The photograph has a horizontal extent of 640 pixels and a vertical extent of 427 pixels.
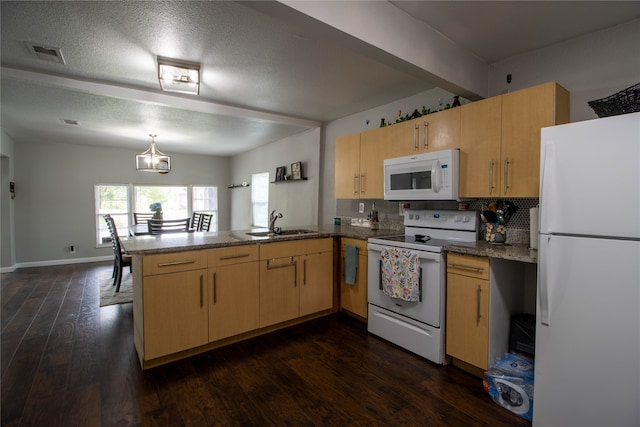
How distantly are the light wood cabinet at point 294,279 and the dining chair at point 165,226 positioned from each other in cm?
254

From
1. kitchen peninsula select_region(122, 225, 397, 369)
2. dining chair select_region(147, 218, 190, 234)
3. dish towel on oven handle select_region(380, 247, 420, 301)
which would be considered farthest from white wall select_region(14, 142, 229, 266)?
dish towel on oven handle select_region(380, 247, 420, 301)

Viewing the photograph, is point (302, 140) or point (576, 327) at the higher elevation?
point (302, 140)

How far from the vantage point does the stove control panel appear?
2.55 metres

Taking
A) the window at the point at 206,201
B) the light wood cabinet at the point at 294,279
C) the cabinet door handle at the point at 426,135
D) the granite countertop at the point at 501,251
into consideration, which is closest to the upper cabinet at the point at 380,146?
the cabinet door handle at the point at 426,135

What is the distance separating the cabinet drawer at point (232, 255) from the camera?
2389 millimetres

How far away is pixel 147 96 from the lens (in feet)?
10.4

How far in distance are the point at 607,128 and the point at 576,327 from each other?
0.99m

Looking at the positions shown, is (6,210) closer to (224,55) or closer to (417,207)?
(224,55)

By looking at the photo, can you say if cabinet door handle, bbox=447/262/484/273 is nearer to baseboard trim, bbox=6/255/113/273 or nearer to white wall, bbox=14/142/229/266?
white wall, bbox=14/142/229/266

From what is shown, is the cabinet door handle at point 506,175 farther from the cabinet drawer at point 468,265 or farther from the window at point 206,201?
the window at point 206,201

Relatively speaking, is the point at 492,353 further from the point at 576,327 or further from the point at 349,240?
the point at 349,240

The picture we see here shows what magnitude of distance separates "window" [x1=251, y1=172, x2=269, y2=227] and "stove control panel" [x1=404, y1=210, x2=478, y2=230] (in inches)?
148

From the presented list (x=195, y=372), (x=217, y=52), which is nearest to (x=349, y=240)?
(x=195, y=372)

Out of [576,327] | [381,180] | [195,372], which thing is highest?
[381,180]
